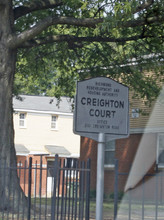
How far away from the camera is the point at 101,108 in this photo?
6438 millimetres

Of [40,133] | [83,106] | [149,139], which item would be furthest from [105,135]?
[40,133]

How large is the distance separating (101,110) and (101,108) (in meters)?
0.02

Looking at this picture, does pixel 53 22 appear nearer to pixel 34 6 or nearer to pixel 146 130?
pixel 34 6

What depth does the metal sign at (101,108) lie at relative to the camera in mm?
6383

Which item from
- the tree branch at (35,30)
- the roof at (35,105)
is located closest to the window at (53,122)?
the roof at (35,105)

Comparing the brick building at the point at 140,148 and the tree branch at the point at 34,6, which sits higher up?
Result: the tree branch at the point at 34,6

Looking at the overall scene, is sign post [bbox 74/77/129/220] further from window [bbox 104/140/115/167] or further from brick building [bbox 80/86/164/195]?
window [bbox 104/140/115/167]

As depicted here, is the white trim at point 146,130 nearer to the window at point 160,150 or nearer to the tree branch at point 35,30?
the window at point 160,150

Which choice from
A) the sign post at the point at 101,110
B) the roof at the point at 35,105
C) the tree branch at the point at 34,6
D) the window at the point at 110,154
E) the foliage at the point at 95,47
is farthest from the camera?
the roof at the point at 35,105

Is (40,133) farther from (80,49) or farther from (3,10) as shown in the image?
(3,10)

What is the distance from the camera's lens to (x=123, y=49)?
1922 cm

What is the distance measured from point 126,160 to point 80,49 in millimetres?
8387

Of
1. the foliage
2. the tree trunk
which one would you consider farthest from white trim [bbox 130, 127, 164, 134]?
the tree trunk

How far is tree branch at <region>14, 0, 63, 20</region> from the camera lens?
55.0ft
